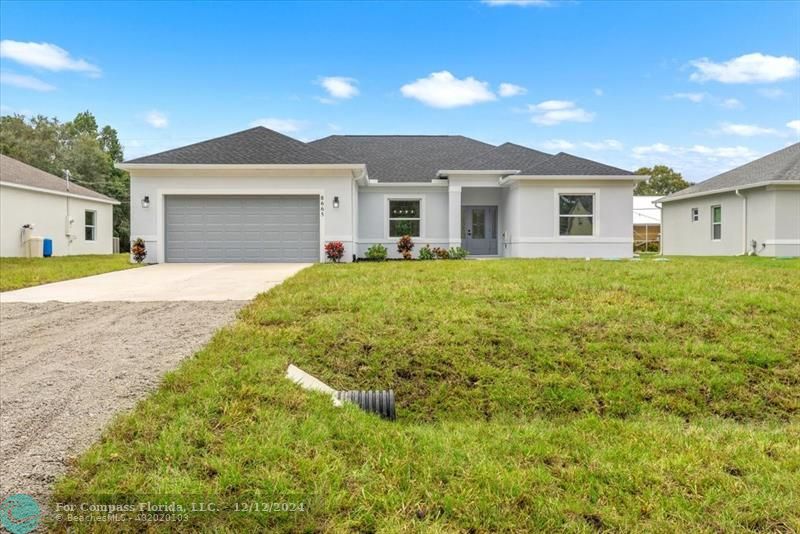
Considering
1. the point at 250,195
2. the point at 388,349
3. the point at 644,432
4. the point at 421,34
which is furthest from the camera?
the point at 421,34

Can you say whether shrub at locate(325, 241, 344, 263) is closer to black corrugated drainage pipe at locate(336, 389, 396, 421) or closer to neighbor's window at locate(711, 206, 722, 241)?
black corrugated drainage pipe at locate(336, 389, 396, 421)

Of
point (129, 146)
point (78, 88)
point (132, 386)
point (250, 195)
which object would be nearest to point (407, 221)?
point (250, 195)

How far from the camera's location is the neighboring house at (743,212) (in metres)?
17.1

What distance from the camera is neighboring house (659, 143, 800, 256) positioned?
56.2 feet

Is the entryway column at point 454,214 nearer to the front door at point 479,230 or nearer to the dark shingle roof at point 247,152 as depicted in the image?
the front door at point 479,230

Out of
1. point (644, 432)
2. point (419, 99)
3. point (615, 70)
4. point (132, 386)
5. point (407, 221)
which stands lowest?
point (644, 432)

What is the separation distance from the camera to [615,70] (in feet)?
67.0

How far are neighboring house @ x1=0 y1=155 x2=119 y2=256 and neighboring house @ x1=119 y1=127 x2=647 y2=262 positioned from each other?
691cm

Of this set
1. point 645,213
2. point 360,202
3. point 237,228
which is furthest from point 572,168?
point 645,213

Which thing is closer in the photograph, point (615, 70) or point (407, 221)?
point (407, 221)

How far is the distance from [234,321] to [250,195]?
995 cm

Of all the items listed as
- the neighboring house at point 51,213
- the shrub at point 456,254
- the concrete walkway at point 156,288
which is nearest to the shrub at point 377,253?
the shrub at point 456,254

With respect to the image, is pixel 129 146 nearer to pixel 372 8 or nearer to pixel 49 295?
pixel 372 8

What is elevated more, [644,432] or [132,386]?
[132,386]
